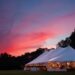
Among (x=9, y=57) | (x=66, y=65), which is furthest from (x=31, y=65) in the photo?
(x=9, y=57)

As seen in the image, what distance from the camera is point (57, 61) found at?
3497cm

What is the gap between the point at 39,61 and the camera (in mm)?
39281

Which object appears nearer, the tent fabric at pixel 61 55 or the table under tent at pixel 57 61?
the tent fabric at pixel 61 55

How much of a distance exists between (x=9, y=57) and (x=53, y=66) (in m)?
28.7

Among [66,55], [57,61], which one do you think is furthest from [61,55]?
[57,61]

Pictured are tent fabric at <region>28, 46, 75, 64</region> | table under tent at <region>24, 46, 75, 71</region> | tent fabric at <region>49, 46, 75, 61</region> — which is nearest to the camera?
tent fabric at <region>49, 46, 75, 61</region>

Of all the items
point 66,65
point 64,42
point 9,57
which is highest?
point 64,42

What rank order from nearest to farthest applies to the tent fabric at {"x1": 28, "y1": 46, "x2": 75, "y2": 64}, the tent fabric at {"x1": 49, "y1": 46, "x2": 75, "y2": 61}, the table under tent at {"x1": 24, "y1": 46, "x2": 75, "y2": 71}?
the tent fabric at {"x1": 49, "y1": 46, "x2": 75, "y2": 61} < the tent fabric at {"x1": 28, "y1": 46, "x2": 75, "y2": 64} < the table under tent at {"x1": 24, "y1": 46, "x2": 75, "y2": 71}

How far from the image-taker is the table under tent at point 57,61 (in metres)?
34.8

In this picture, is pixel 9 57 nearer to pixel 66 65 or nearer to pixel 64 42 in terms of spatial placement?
pixel 64 42

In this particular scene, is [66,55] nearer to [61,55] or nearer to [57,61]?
[61,55]

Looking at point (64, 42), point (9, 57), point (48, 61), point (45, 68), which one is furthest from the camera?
point (64, 42)

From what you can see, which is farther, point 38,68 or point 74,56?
point 38,68

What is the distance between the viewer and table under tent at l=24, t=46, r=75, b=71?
114ft
